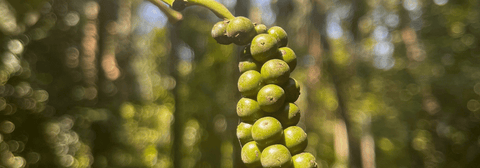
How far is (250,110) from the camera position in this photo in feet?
2.24

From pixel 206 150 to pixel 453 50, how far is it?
7546mm

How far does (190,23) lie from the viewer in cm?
571

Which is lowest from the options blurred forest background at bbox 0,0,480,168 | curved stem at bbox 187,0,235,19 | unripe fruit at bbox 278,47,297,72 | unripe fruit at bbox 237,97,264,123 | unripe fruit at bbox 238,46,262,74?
blurred forest background at bbox 0,0,480,168

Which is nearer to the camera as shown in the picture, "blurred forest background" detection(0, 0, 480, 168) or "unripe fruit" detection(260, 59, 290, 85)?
"unripe fruit" detection(260, 59, 290, 85)

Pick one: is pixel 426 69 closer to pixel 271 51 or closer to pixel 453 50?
pixel 453 50

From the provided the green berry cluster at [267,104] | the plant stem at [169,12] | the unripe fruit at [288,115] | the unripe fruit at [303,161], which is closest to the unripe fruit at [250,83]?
the green berry cluster at [267,104]

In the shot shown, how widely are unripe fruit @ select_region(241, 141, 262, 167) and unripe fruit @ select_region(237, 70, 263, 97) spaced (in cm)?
17

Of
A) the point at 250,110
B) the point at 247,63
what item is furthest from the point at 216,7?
the point at 250,110

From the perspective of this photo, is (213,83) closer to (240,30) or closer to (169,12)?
(169,12)

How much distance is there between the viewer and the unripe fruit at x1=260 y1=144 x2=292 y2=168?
1.97 ft

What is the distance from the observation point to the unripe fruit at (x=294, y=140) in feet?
2.13

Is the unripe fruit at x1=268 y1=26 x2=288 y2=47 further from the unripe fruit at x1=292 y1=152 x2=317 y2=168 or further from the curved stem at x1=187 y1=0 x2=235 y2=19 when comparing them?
the unripe fruit at x1=292 y1=152 x2=317 y2=168

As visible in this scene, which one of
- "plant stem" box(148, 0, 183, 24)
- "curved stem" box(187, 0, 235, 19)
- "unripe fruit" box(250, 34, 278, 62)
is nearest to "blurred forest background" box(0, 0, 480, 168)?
"plant stem" box(148, 0, 183, 24)

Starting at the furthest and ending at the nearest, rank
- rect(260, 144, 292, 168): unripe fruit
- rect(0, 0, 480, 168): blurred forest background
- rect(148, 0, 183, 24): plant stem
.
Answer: rect(0, 0, 480, 168): blurred forest background
rect(148, 0, 183, 24): plant stem
rect(260, 144, 292, 168): unripe fruit
